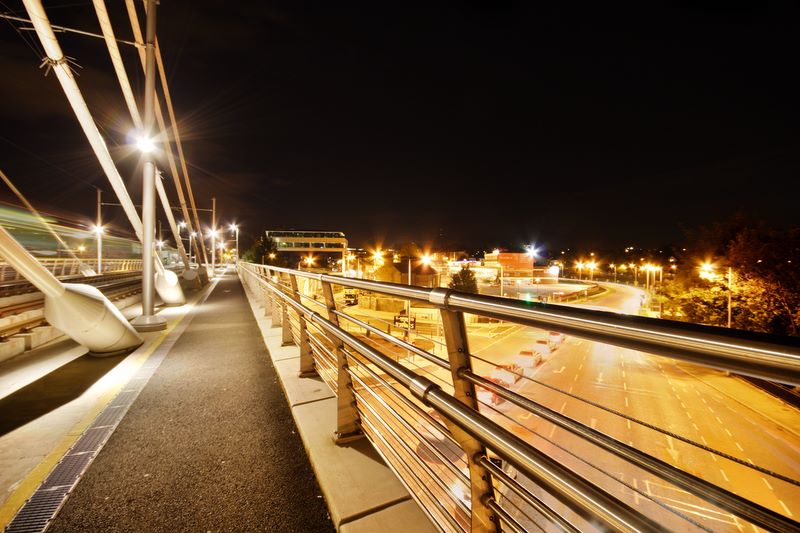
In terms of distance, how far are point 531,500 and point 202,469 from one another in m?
2.42

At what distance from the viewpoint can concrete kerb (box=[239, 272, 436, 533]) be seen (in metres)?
2.02

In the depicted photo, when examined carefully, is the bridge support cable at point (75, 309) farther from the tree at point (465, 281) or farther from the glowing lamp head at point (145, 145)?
the tree at point (465, 281)

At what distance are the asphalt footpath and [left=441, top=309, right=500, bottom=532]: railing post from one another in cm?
102

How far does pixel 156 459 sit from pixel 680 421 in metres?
23.6

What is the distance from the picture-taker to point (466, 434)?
5.16 ft

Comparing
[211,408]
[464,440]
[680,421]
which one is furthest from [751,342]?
[680,421]

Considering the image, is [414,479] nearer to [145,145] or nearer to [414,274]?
[145,145]

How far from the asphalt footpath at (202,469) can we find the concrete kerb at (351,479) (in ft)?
0.42

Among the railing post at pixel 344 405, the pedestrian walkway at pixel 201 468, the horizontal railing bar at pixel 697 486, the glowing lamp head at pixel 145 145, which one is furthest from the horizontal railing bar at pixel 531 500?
the glowing lamp head at pixel 145 145

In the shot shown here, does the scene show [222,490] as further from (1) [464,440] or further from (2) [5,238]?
(2) [5,238]

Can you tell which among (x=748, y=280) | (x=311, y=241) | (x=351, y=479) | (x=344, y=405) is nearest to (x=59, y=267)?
(x=344, y=405)

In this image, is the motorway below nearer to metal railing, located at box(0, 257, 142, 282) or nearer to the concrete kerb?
the concrete kerb

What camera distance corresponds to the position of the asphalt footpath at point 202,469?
220 cm

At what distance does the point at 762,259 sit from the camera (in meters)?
20.8
